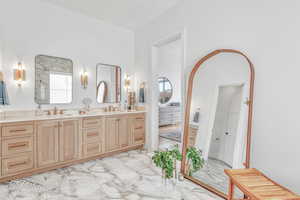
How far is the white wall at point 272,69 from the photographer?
157 centimetres

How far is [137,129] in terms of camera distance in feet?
12.7

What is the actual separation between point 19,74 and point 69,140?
4.54 feet

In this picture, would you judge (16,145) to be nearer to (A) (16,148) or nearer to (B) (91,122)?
(A) (16,148)

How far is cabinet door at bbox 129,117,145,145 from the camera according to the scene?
378cm

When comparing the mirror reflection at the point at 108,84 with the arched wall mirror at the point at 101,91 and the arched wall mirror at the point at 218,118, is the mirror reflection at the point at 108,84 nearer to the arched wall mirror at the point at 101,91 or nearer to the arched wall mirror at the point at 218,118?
the arched wall mirror at the point at 101,91

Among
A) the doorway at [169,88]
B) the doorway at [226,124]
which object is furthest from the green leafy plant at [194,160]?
the doorway at [169,88]

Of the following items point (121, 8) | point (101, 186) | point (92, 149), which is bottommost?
point (101, 186)

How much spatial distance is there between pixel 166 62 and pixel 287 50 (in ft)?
17.7

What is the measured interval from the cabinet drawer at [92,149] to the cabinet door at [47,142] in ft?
1.58

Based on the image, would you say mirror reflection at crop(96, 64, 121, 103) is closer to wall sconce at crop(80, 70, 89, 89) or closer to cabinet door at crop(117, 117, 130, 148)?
wall sconce at crop(80, 70, 89, 89)

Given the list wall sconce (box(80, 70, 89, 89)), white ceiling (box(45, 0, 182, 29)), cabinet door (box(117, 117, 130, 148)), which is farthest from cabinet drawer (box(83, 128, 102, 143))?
white ceiling (box(45, 0, 182, 29))

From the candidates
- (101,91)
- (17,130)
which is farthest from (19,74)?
(101,91)

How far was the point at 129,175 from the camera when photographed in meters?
2.61

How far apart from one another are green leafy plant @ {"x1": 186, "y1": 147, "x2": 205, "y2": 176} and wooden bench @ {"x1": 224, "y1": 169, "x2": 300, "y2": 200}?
0.66m
